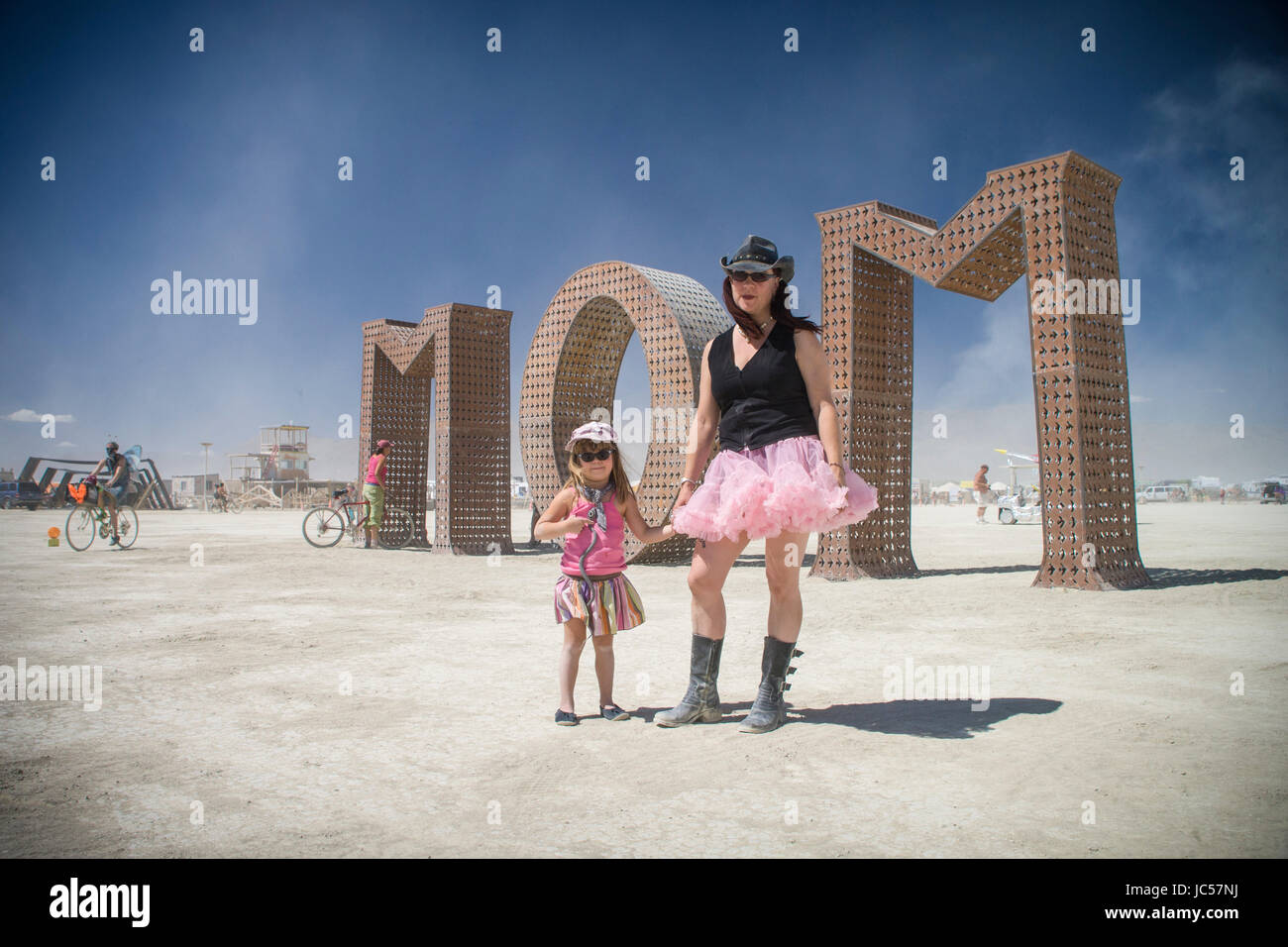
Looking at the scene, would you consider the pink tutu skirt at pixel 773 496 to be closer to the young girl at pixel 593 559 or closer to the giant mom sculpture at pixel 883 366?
the young girl at pixel 593 559

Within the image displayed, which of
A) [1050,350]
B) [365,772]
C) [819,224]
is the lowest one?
[365,772]

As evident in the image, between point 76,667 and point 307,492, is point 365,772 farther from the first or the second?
point 307,492

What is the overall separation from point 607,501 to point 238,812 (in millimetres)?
1968

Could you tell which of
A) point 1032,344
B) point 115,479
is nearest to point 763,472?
point 1032,344

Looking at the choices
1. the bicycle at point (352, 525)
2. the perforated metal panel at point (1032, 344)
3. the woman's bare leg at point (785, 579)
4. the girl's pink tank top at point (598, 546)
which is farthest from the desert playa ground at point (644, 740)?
the bicycle at point (352, 525)

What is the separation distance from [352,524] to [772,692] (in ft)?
40.5

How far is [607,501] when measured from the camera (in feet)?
13.0

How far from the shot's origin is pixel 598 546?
3.86 meters

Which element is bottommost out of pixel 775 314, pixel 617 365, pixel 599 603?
pixel 599 603

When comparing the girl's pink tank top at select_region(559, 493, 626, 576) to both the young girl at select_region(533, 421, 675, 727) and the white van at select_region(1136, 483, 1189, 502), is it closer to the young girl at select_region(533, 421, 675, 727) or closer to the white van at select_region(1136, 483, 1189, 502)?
the young girl at select_region(533, 421, 675, 727)

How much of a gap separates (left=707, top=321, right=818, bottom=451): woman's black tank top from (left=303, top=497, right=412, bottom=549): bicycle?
11482 millimetres

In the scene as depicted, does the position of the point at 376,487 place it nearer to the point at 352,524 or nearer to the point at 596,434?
the point at 352,524
